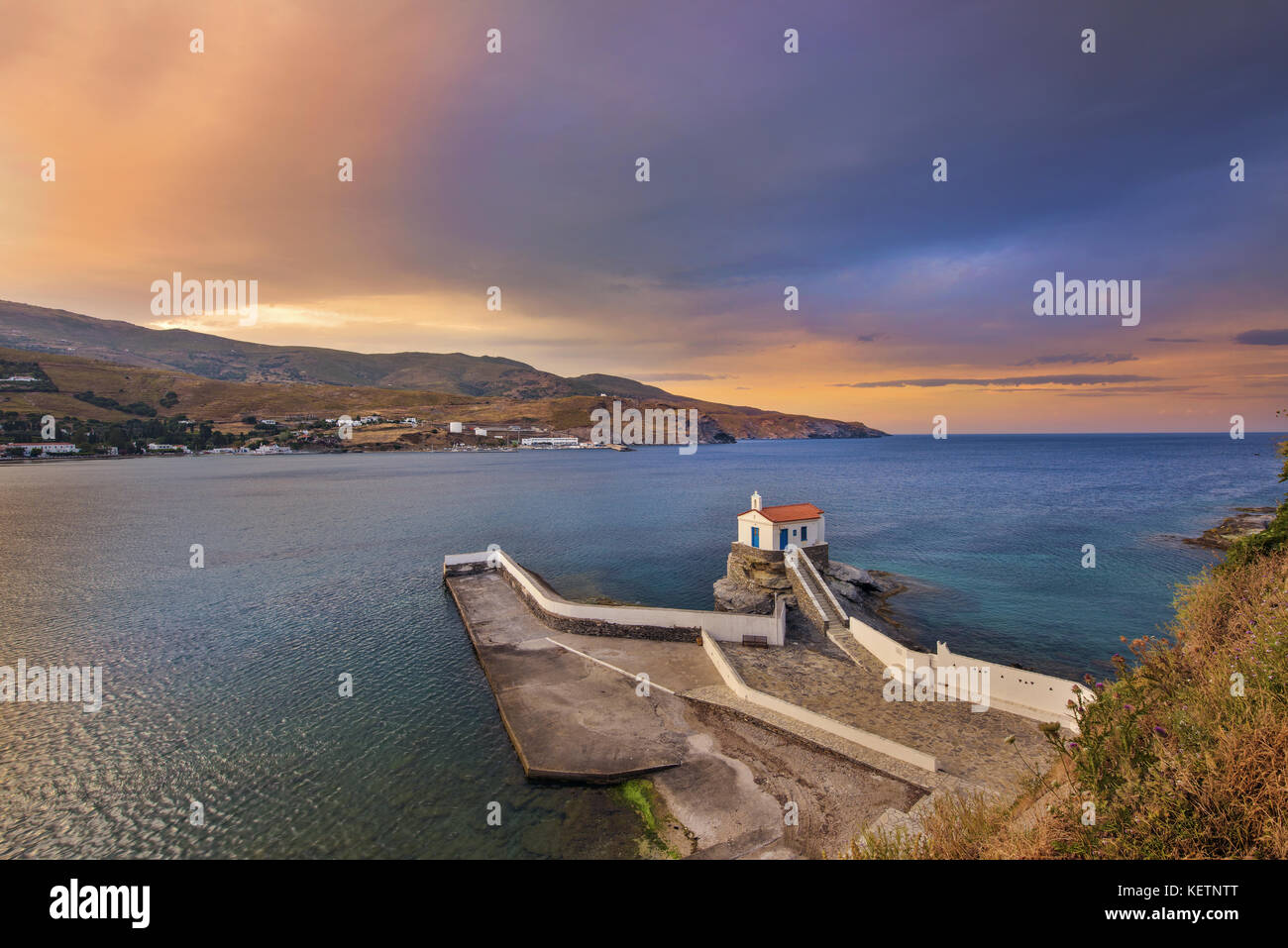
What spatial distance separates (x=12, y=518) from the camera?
57.4 m

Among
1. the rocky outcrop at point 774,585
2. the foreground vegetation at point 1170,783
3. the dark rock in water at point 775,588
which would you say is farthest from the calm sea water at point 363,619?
the foreground vegetation at point 1170,783

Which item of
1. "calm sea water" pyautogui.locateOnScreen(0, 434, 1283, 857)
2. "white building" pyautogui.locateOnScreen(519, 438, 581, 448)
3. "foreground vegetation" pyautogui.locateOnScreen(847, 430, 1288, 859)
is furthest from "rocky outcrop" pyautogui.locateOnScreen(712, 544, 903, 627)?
"white building" pyautogui.locateOnScreen(519, 438, 581, 448)

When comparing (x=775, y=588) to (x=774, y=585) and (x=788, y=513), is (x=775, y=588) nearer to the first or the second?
(x=774, y=585)

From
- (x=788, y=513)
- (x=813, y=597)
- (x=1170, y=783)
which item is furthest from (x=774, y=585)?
(x=1170, y=783)

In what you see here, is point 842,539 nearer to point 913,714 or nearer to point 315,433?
point 913,714

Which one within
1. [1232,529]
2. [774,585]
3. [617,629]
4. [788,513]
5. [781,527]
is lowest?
[617,629]

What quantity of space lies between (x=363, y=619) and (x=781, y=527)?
24872 mm

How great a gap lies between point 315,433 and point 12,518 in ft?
391

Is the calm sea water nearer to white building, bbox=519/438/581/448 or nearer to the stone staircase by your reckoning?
the stone staircase

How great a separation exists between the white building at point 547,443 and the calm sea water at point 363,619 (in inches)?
4168

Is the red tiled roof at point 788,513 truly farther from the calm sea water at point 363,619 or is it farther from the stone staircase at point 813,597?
the calm sea water at point 363,619

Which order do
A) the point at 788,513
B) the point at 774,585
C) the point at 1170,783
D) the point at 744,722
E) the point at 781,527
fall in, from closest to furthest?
the point at 1170,783, the point at 744,722, the point at 774,585, the point at 781,527, the point at 788,513

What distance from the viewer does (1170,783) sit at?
5.33 metres

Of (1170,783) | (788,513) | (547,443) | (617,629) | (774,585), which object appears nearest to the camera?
(1170,783)
